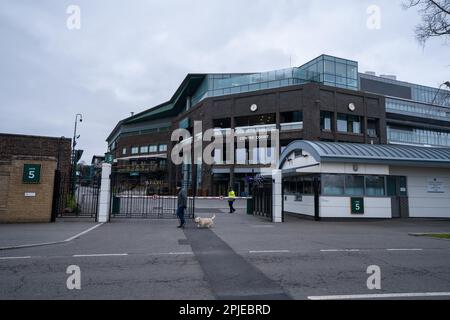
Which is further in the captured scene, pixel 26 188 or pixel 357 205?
pixel 357 205

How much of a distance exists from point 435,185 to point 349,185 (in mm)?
5994

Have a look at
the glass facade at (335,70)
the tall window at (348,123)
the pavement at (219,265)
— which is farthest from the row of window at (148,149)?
the pavement at (219,265)

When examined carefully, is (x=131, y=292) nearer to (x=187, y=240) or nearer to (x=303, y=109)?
(x=187, y=240)

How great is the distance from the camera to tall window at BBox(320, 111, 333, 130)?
41.2 meters

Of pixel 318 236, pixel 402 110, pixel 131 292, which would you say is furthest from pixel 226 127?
pixel 131 292

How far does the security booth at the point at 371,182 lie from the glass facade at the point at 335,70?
2579cm

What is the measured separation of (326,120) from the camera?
41688mm

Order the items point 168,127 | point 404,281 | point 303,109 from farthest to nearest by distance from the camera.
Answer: point 168,127 → point 303,109 → point 404,281

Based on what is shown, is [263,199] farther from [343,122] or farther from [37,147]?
[343,122]

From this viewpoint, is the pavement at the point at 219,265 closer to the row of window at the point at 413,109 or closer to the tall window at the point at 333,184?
the tall window at the point at 333,184

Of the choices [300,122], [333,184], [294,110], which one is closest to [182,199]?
[333,184]

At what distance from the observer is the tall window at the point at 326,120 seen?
135ft
